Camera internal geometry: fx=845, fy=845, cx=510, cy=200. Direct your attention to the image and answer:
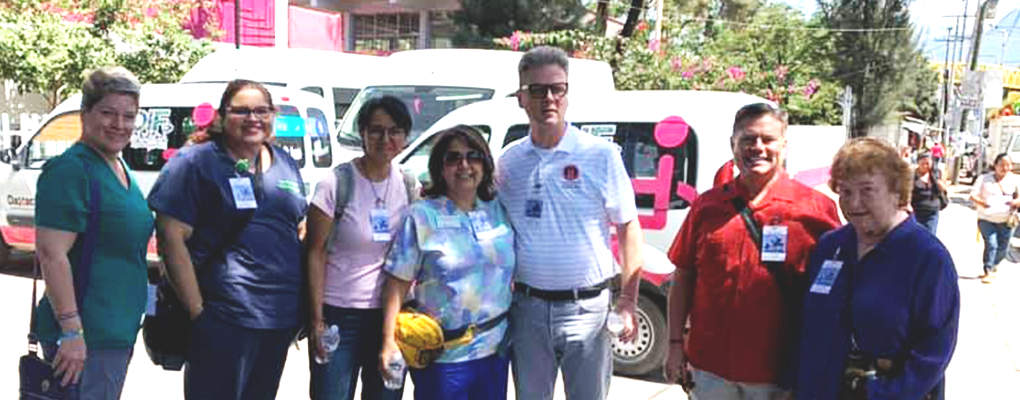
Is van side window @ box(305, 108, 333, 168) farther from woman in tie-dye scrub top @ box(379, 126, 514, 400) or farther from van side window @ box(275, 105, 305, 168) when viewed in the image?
woman in tie-dye scrub top @ box(379, 126, 514, 400)

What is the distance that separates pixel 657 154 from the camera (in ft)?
18.3

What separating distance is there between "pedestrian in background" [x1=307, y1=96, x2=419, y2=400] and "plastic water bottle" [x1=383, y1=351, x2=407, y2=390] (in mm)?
183

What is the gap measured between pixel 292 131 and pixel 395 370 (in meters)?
5.69

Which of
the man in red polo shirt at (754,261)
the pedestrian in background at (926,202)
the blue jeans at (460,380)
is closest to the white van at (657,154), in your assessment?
the blue jeans at (460,380)

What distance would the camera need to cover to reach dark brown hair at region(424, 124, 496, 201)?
3.04 metres

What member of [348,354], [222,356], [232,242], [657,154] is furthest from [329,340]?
[657,154]

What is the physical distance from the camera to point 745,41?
27656 millimetres

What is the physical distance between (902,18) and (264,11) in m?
24.5

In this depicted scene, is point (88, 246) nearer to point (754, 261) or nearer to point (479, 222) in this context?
point (479, 222)

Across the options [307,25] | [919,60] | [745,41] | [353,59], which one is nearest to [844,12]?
[919,60]

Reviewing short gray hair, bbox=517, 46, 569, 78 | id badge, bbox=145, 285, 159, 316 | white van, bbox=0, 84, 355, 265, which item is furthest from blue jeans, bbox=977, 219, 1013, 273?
id badge, bbox=145, 285, 159, 316

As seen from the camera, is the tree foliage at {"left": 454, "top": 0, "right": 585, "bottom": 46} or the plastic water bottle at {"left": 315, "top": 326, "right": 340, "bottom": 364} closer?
the plastic water bottle at {"left": 315, "top": 326, "right": 340, "bottom": 364}

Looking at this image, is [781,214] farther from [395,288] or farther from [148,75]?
[148,75]

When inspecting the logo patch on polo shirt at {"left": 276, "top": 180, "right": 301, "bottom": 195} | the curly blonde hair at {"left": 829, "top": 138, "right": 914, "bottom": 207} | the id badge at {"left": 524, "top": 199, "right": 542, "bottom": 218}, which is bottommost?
the id badge at {"left": 524, "top": 199, "right": 542, "bottom": 218}
